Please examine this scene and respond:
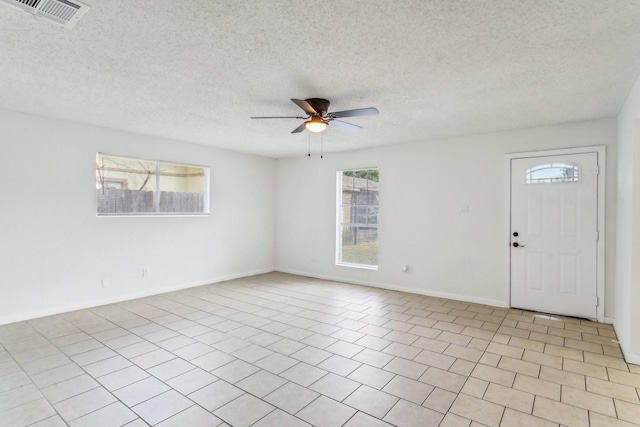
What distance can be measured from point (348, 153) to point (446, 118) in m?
2.34

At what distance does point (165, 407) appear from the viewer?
226 cm

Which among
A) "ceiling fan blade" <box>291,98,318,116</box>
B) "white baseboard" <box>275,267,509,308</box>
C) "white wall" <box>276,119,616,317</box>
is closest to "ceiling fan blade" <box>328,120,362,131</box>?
"ceiling fan blade" <box>291,98,318,116</box>

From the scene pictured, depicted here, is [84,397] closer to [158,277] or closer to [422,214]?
[158,277]

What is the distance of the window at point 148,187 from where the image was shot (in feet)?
15.4

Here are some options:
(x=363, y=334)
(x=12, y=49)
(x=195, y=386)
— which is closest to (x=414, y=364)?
(x=363, y=334)

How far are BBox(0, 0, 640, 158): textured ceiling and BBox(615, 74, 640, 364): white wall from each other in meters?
0.34

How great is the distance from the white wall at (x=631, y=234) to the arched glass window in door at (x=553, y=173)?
2.60ft

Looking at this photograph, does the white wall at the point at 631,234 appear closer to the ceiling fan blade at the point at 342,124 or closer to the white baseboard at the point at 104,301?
the ceiling fan blade at the point at 342,124

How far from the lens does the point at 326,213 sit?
652cm

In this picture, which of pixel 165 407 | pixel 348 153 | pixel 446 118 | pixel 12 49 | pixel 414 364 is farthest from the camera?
pixel 348 153

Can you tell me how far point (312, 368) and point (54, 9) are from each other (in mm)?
2991

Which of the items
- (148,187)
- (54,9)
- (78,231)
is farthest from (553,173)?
(78,231)

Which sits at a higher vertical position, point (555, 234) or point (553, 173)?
point (553, 173)

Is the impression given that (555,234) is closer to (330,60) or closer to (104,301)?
(330,60)
